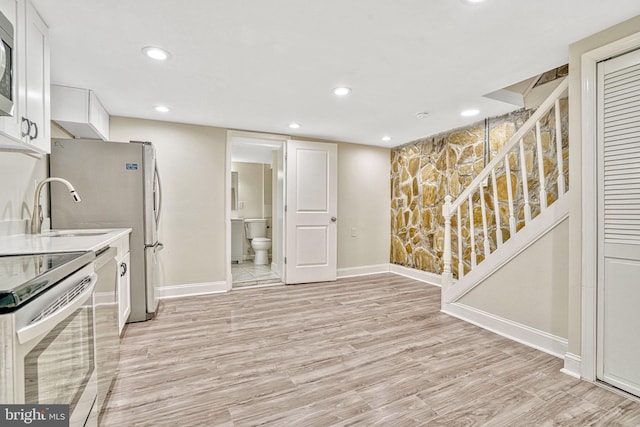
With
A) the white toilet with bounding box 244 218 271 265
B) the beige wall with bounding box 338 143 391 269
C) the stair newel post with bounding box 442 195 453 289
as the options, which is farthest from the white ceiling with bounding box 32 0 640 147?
the white toilet with bounding box 244 218 271 265

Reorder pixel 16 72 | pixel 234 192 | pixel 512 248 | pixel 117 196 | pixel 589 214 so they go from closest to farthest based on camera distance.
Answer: pixel 16 72
pixel 589 214
pixel 512 248
pixel 117 196
pixel 234 192

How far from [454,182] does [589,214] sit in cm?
225

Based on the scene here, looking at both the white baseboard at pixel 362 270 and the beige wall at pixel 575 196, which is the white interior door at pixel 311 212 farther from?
the beige wall at pixel 575 196

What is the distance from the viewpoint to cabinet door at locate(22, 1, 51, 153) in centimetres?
161

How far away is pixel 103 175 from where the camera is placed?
2.75 meters

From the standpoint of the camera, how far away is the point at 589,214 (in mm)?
1904

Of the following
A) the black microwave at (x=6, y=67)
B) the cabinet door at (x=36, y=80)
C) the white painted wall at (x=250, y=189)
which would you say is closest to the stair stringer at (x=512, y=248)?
the black microwave at (x=6, y=67)

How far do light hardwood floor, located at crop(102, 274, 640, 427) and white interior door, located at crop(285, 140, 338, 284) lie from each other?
1.31 m

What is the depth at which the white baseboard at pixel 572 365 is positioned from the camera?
6.50 feet

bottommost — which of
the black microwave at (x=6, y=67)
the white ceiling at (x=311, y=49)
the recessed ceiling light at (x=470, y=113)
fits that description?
the black microwave at (x=6, y=67)

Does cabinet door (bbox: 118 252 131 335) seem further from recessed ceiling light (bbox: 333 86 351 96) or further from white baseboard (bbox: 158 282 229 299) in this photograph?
recessed ceiling light (bbox: 333 86 351 96)

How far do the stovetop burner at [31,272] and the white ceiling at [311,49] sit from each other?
137cm

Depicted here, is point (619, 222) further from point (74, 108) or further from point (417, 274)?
point (74, 108)

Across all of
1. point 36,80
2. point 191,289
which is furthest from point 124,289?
point 36,80
